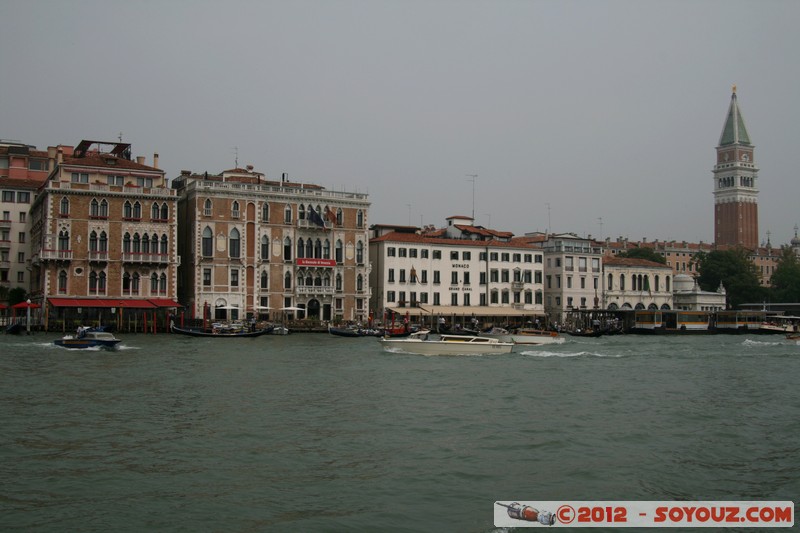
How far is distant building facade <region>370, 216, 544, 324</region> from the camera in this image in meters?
58.7

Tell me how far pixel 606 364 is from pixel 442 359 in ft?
19.7

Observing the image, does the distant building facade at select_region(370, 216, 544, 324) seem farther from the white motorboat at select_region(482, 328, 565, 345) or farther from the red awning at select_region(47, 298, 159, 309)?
the red awning at select_region(47, 298, 159, 309)

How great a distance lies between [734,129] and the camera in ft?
392

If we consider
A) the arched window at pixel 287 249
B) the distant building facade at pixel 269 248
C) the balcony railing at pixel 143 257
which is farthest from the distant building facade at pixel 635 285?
the balcony railing at pixel 143 257

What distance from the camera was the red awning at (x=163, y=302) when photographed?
159 ft

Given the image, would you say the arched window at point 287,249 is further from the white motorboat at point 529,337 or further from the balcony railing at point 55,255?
the white motorboat at point 529,337

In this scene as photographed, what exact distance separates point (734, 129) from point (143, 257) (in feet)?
308

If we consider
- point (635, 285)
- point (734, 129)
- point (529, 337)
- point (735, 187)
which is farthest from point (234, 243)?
point (734, 129)

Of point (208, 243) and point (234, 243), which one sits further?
point (234, 243)

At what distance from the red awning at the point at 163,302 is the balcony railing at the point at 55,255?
4943mm

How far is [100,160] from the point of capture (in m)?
50.1

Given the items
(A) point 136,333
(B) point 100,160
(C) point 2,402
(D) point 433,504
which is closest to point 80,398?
(C) point 2,402

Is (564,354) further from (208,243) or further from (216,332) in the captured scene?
(208,243)

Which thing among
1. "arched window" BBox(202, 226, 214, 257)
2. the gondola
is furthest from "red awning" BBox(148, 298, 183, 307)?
"arched window" BBox(202, 226, 214, 257)
